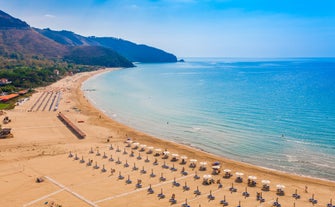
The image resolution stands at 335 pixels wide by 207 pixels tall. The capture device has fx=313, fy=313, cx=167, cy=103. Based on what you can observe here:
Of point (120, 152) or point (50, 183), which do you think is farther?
point (120, 152)

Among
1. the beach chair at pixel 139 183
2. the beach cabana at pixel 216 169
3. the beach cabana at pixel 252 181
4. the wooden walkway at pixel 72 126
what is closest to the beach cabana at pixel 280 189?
the beach cabana at pixel 252 181

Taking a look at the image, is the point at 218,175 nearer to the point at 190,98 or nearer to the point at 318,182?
the point at 318,182

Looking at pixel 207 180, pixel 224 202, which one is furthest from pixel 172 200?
pixel 207 180

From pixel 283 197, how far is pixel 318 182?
7510 mm

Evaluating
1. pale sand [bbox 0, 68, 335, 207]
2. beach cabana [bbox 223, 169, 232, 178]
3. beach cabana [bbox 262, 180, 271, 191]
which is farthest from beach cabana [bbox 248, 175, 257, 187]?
beach cabana [bbox 223, 169, 232, 178]

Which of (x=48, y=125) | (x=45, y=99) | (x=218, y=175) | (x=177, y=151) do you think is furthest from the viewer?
(x=45, y=99)

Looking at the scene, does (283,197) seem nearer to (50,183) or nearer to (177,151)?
(177,151)

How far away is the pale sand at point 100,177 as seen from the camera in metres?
30.9

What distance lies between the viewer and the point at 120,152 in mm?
46625

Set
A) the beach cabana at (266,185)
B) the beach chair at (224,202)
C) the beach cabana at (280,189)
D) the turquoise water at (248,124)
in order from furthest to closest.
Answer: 1. the turquoise water at (248,124)
2. the beach cabana at (266,185)
3. the beach cabana at (280,189)
4. the beach chair at (224,202)

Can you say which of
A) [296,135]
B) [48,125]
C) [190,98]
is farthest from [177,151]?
[190,98]

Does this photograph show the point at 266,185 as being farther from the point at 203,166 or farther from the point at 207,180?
the point at 203,166

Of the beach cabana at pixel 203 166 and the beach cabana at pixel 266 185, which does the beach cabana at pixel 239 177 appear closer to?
the beach cabana at pixel 266 185

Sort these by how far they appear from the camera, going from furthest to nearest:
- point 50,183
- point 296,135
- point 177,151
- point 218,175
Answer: point 296,135, point 177,151, point 218,175, point 50,183
